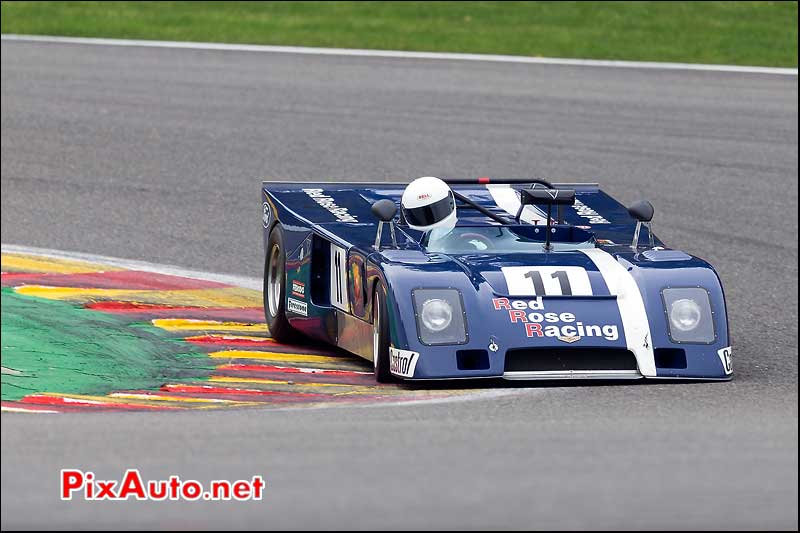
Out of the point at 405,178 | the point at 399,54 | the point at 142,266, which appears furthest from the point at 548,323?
the point at 399,54

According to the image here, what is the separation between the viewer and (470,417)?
20.0ft

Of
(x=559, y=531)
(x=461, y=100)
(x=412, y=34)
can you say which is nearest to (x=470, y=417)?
(x=559, y=531)

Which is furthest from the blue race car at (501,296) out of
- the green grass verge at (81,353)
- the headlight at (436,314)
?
the green grass verge at (81,353)

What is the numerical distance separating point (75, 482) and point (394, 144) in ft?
34.3

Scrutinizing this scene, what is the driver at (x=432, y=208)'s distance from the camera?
7891 mm

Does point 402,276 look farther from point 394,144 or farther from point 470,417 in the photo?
point 394,144

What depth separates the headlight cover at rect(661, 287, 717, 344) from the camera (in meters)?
7.21

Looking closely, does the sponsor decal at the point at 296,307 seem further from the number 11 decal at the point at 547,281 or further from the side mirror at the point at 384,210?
the number 11 decal at the point at 547,281

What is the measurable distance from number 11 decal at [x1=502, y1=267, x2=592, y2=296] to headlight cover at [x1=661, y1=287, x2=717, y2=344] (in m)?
0.39

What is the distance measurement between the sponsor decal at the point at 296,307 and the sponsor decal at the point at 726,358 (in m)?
2.27

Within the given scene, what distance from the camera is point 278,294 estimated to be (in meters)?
8.92

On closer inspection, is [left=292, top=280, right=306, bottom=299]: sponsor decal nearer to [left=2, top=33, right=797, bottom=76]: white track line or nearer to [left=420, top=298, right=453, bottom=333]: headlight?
[left=420, top=298, right=453, bottom=333]: headlight

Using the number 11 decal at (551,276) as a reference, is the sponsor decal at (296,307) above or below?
below

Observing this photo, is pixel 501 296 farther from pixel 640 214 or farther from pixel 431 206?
pixel 640 214
